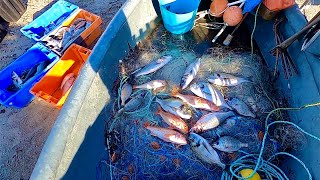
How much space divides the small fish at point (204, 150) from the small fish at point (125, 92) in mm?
921

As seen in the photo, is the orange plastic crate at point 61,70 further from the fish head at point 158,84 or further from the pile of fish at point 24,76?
the fish head at point 158,84

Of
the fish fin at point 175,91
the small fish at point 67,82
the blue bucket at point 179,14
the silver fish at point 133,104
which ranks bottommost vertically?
the fish fin at point 175,91

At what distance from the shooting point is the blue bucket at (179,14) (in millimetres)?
3662

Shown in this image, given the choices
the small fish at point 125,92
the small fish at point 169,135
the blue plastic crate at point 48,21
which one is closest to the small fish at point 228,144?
the small fish at point 169,135

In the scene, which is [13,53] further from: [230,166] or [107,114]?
[230,166]

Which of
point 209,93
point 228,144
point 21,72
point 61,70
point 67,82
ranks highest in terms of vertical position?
point 21,72

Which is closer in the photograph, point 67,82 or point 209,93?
point 209,93

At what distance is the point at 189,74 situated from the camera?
134 inches

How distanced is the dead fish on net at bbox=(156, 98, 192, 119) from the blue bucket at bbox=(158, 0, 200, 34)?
3.80 ft

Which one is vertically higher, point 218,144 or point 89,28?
point 89,28

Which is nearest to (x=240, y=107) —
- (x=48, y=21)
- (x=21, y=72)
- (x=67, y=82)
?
(x=67, y=82)

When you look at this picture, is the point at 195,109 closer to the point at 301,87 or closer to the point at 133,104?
the point at 133,104

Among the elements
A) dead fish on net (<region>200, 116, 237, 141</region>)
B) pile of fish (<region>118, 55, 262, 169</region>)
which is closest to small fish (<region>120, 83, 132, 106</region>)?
pile of fish (<region>118, 55, 262, 169</region>)

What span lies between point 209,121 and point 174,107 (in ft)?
1.38
